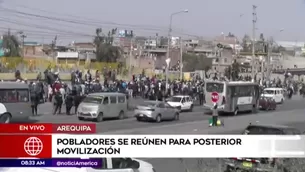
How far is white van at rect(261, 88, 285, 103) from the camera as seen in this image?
1083 inches

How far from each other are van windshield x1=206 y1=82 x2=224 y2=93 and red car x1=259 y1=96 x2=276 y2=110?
8.10 ft

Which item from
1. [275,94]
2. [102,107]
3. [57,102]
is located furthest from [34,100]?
[275,94]

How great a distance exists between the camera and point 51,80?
25.6 metres

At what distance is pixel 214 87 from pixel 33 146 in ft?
64.6

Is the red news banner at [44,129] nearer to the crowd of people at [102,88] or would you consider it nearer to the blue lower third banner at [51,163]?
the blue lower third banner at [51,163]

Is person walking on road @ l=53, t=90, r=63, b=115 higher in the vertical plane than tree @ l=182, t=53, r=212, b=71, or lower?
lower

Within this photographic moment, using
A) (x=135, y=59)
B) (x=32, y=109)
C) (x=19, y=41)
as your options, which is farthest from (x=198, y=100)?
(x=135, y=59)

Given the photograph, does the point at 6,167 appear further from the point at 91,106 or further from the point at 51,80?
the point at 51,80

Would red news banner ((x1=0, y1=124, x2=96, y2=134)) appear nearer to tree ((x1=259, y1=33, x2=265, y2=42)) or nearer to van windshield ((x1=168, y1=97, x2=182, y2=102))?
tree ((x1=259, y1=33, x2=265, y2=42))

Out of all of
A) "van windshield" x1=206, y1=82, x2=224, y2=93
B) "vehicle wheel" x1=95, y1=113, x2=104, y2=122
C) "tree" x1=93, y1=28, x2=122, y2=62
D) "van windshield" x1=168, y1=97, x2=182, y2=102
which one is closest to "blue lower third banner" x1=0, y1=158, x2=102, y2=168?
"vehicle wheel" x1=95, y1=113, x2=104, y2=122

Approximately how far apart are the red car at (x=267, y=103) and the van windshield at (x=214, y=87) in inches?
97.2

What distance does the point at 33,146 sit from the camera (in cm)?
710

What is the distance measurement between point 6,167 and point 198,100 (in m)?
23.7

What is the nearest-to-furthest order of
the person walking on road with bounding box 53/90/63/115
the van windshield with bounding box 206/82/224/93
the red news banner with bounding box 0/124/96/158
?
the red news banner with bounding box 0/124/96/158
the person walking on road with bounding box 53/90/63/115
the van windshield with bounding box 206/82/224/93
